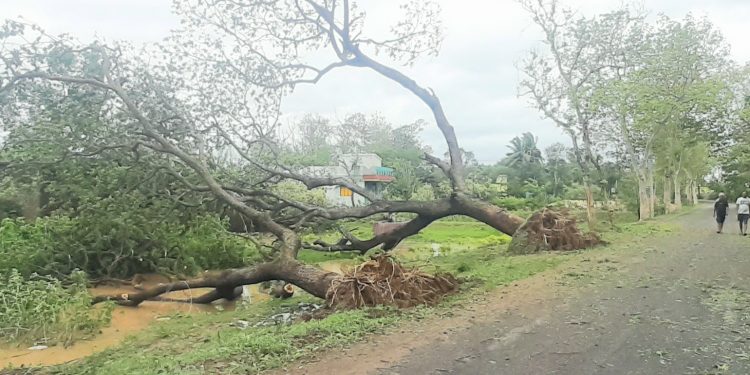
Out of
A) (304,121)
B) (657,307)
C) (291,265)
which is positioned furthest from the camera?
(304,121)

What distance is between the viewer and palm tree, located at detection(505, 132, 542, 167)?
5244 cm

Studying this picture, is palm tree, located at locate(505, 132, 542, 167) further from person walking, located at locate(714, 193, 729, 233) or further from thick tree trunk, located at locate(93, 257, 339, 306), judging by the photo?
thick tree trunk, located at locate(93, 257, 339, 306)

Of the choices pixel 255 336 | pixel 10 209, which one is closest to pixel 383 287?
pixel 255 336

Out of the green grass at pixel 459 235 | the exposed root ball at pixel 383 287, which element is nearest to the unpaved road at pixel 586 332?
the exposed root ball at pixel 383 287

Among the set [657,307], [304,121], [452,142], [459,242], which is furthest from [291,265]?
[304,121]

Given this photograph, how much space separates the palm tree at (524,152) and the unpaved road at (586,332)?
44189 millimetres

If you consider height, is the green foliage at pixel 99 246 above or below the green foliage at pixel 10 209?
below

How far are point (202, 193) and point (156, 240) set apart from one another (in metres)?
1.33

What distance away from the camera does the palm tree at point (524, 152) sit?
52.4 meters

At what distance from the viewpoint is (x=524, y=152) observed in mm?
53438

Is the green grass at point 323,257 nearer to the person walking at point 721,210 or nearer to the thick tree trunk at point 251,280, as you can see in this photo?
the thick tree trunk at point 251,280

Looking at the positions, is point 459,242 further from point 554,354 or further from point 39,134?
point 554,354

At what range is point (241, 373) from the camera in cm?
467

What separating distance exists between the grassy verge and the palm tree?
140 feet
